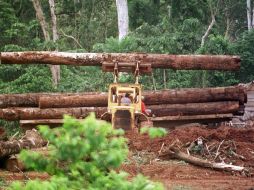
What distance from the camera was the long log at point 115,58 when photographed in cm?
1958

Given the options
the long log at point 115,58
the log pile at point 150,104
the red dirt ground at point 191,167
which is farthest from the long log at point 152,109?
the red dirt ground at point 191,167

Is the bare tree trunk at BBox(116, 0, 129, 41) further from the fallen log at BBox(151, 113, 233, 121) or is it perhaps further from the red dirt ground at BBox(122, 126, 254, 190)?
the red dirt ground at BBox(122, 126, 254, 190)

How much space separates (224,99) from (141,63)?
459 centimetres

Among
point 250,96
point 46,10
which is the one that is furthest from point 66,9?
point 250,96

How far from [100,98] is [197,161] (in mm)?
7710

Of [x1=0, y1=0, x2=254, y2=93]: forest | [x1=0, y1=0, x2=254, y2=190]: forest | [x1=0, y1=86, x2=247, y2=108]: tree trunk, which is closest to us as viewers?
[x1=0, y1=0, x2=254, y2=190]: forest

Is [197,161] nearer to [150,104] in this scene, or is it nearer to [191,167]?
[191,167]

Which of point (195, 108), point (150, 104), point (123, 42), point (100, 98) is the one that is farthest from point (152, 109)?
point (123, 42)

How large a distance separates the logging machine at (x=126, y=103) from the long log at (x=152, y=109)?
113 inches

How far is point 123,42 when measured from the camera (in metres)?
29.7

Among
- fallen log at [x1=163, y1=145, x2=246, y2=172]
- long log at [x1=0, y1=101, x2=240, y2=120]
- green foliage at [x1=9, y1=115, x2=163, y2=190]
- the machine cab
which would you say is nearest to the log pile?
long log at [x1=0, y1=101, x2=240, y2=120]

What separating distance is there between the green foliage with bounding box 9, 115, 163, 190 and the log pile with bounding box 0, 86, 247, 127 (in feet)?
54.2

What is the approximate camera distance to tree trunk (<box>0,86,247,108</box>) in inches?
837

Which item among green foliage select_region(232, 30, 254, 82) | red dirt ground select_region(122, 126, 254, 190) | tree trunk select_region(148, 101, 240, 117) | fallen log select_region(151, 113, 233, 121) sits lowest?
red dirt ground select_region(122, 126, 254, 190)
